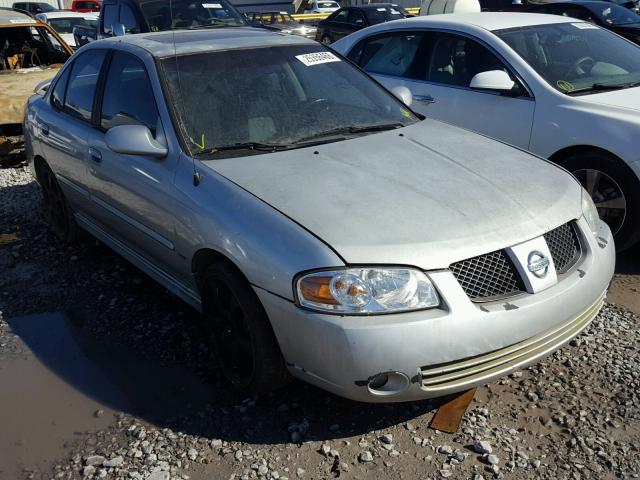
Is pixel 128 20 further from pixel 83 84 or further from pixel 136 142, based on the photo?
pixel 136 142

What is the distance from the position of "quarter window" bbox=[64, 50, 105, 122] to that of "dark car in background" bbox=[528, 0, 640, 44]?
26.9ft

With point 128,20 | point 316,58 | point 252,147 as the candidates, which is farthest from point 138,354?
point 128,20

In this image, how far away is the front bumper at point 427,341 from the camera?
8.23 ft

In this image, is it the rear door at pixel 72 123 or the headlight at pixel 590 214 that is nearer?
the headlight at pixel 590 214

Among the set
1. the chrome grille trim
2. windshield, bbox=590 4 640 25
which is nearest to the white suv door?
the chrome grille trim

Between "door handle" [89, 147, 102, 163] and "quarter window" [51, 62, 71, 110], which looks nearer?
"door handle" [89, 147, 102, 163]

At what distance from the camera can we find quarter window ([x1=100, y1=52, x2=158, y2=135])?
3.68 m

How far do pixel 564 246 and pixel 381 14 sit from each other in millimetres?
16759

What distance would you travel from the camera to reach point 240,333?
10.2ft

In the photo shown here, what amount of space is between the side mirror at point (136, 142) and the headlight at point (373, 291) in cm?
127

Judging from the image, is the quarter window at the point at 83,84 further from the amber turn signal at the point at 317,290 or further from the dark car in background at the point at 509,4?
the dark car in background at the point at 509,4

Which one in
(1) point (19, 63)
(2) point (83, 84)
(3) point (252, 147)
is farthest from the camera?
(1) point (19, 63)

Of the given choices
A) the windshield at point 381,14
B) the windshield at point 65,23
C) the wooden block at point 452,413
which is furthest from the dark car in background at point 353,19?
the wooden block at point 452,413

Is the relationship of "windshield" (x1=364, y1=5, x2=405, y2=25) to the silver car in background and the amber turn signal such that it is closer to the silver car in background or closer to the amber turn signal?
the silver car in background
